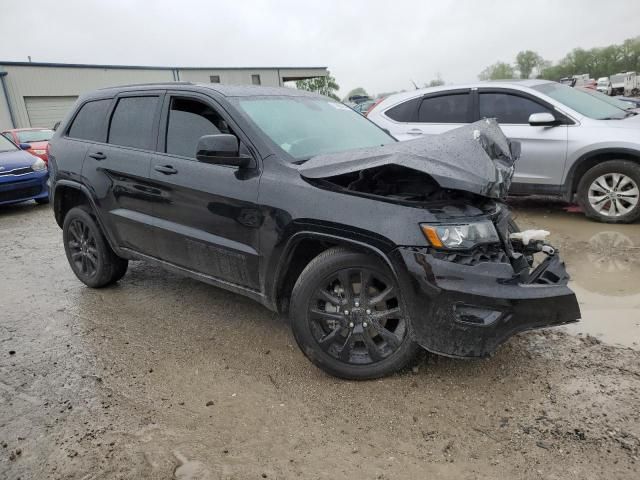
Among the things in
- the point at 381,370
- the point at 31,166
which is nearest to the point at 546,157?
the point at 381,370

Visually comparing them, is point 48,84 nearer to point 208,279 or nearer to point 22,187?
point 22,187

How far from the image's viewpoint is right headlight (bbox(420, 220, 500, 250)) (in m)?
2.65

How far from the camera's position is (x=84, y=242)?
15.9 ft

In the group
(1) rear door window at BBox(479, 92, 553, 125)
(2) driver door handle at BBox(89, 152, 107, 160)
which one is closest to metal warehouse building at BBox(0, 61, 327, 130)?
(1) rear door window at BBox(479, 92, 553, 125)

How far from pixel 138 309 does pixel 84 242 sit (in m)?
0.99

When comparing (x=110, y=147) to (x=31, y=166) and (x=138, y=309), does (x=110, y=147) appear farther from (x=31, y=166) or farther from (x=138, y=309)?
(x=31, y=166)

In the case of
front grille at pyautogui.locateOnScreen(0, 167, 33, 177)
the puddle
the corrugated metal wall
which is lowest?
the puddle

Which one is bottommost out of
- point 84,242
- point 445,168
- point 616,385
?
point 616,385

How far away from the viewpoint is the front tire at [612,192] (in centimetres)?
587

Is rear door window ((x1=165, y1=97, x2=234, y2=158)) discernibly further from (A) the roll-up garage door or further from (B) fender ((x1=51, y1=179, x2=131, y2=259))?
(A) the roll-up garage door

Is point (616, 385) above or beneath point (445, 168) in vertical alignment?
beneath

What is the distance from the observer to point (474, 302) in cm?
261

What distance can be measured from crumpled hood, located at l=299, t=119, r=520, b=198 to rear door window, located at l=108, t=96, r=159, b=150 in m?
1.57

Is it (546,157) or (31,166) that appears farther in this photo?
(31,166)
